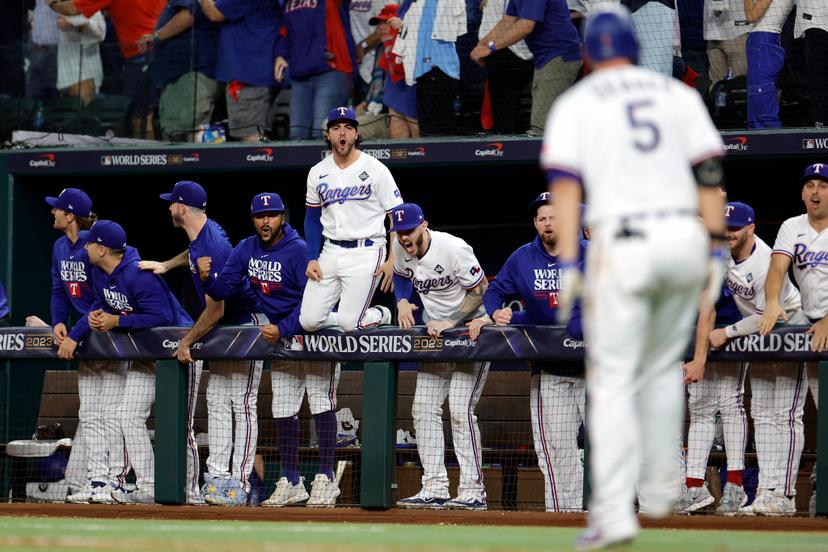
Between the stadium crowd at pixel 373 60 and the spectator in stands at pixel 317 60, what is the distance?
0.01 meters

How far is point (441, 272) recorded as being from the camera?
8125 mm

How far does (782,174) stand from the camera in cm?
1134

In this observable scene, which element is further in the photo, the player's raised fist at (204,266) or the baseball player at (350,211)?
the player's raised fist at (204,266)

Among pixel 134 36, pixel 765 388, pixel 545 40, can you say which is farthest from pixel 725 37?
pixel 134 36

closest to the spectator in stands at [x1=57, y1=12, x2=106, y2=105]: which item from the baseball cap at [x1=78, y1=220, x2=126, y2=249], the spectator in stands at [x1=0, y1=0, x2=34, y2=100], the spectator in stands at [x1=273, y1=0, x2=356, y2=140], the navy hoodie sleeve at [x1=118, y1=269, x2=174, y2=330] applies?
the spectator in stands at [x1=0, y1=0, x2=34, y2=100]

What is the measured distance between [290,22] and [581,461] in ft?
17.7

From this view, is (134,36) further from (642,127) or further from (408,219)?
(642,127)

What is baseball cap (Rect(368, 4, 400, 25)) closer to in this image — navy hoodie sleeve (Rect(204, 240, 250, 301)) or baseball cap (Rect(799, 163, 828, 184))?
navy hoodie sleeve (Rect(204, 240, 250, 301))

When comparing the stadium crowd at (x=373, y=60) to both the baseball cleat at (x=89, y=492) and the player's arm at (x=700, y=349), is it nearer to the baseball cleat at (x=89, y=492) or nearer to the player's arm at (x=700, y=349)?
the player's arm at (x=700, y=349)

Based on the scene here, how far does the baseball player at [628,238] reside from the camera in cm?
411

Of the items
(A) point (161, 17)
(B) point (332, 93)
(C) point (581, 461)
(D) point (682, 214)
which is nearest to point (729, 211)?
(C) point (581, 461)

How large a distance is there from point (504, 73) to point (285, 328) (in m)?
3.64

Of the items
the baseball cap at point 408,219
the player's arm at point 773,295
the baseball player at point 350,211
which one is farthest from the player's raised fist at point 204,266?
the player's arm at point 773,295

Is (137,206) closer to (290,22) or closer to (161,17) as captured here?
(161,17)
